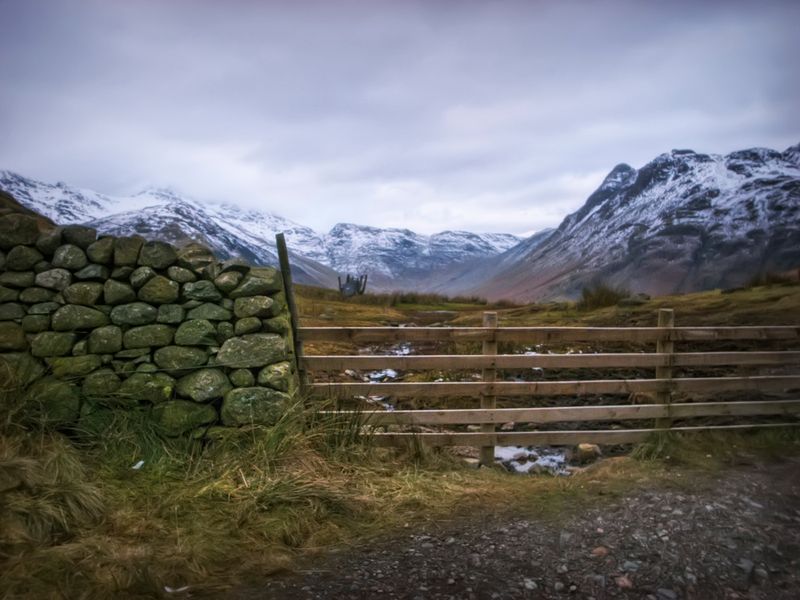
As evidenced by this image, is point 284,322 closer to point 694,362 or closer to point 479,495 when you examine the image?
point 479,495

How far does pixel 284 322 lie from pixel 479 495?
9.00ft

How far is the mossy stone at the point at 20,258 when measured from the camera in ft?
16.7

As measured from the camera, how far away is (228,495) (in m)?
4.30

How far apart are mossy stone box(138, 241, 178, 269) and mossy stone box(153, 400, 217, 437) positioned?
147 cm

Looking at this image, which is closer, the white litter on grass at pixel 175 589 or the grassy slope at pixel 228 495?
Answer: the white litter on grass at pixel 175 589

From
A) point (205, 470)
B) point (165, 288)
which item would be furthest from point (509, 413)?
point (165, 288)

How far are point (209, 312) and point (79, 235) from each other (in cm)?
159

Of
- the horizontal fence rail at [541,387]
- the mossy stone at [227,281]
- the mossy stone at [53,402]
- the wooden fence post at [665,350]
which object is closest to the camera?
the mossy stone at [53,402]

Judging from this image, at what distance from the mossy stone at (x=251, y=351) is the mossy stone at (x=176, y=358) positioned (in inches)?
9.6

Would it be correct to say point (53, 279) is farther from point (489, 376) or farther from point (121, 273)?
point (489, 376)

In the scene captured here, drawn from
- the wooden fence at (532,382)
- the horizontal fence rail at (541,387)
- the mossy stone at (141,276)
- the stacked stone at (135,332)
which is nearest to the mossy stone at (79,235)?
the stacked stone at (135,332)

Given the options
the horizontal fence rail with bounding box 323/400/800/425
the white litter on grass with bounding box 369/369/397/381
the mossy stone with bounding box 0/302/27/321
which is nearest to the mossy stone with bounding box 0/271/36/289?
the mossy stone with bounding box 0/302/27/321

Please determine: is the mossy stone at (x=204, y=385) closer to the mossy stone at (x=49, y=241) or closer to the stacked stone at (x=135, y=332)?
the stacked stone at (x=135, y=332)

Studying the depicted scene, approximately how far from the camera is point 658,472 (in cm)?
543
